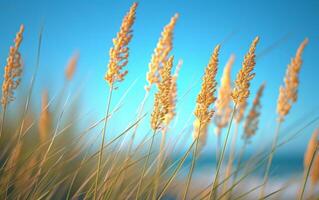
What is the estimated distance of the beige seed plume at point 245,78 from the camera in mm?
2158

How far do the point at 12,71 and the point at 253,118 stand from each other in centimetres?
253

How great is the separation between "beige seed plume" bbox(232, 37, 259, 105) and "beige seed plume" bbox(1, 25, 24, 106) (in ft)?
5.52

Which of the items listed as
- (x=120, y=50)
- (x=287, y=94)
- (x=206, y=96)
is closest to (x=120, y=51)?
(x=120, y=50)

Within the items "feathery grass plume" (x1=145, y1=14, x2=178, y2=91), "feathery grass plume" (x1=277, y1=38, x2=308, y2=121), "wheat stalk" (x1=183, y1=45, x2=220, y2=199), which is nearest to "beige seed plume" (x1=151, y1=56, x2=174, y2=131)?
"wheat stalk" (x1=183, y1=45, x2=220, y2=199)

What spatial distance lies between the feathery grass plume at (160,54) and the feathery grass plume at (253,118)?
149 cm

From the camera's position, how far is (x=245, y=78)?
2160mm

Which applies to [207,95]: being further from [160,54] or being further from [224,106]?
[224,106]

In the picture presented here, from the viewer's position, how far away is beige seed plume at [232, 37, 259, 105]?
85.0 inches

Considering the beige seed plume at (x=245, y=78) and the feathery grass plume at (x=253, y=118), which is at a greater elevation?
the feathery grass plume at (x=253, y=118)

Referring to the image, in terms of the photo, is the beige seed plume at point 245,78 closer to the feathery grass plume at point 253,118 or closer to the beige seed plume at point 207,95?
the beige seed plume at point 207,95

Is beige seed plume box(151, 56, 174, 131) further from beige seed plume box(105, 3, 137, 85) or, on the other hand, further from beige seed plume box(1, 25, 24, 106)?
beige seed plume box(1, 25, 24, 106)

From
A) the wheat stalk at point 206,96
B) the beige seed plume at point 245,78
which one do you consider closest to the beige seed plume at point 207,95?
the wheat stalk at point 206,96

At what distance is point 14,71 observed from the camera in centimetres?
292

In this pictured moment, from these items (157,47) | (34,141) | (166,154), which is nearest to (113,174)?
(166,154)
